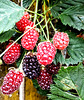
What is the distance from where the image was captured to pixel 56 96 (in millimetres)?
569

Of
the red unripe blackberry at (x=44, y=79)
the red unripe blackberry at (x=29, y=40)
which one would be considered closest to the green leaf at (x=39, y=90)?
the red unripe blackberry at (x=44, y=79)

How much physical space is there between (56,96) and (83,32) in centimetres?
32

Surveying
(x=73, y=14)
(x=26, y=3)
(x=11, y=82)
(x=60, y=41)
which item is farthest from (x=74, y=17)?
(x=11, y=82)

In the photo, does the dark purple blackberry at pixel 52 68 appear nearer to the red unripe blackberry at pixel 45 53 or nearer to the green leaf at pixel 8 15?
the red unripe blackberry at pixel 45 53

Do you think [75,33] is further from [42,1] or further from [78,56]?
[42,1]

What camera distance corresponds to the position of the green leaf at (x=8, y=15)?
0.51 meters

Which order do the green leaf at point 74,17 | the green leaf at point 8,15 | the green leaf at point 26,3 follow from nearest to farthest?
the green leaf at point 8,15
the green leaf at point 74,17
the green leaf at point 26,3

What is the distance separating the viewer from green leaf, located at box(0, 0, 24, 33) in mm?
513

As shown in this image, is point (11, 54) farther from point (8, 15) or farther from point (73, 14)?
point (73, 14)

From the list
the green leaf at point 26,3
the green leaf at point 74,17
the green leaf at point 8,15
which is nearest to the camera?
the green leaf at point 8,15

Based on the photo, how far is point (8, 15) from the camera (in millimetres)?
537

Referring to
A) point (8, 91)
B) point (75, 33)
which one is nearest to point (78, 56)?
point (75, 33)

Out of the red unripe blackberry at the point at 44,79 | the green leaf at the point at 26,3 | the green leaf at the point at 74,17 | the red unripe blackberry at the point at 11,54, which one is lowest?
the red unripe blackberry at the point at 44,79

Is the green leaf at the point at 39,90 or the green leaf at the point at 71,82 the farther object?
the green leaf at the point at 39,90
